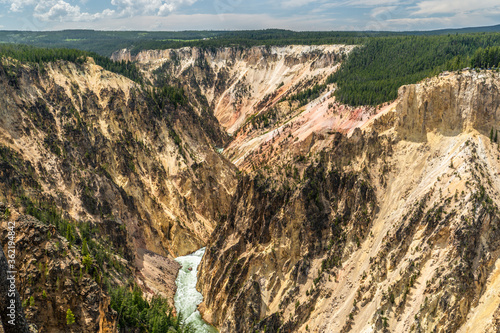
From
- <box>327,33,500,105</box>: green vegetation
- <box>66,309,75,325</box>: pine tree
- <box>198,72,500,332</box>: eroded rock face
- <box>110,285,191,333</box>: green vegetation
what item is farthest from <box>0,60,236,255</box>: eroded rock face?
<box>327,33,500,105</box>: green vegetation

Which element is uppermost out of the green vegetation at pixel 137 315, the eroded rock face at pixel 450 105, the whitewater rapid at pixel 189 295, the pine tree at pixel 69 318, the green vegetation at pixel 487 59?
the green vegetation at pixel 487 59

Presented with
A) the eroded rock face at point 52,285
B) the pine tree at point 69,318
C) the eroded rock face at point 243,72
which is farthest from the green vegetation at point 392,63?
the pine tree at point 69,318

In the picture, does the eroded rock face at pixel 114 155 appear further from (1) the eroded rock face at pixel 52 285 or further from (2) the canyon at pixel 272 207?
(1) the eroded rock face at pixel 52 285

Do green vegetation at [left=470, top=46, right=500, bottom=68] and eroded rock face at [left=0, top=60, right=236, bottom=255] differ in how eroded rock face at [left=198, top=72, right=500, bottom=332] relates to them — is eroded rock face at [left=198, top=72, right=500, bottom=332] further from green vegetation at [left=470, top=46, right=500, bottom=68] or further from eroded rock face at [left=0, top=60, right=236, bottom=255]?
eroded rock face at [left=0, top=60, right=236, bottom=255]

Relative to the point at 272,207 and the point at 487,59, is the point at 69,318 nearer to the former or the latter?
the point at 272,207

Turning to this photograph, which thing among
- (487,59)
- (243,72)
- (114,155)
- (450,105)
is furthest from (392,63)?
(114,155)

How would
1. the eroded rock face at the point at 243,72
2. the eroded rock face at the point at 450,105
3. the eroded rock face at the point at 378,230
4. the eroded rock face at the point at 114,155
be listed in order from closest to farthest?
the eroded rock face at the point at 378,230
the eroded rock face at the point at 450,105
the eroded rock face at the point at 114,155
the eroded rock face at the point at 243,72

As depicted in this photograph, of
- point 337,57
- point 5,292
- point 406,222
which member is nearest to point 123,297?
point 5,292
